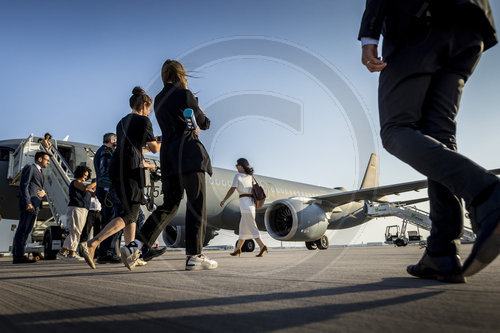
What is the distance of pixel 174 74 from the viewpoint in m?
2.55

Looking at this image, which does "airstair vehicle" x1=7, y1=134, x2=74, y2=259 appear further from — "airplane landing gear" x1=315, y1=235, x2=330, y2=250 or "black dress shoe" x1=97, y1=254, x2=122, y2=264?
"airplane landing gear" x1=315, y1=235, x2=330, y2=250

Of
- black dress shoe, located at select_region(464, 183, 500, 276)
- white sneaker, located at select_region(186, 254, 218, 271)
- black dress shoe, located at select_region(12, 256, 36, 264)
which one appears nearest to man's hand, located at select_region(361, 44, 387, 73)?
black dress shoe, located at select_region(464, 183, 500, 276)

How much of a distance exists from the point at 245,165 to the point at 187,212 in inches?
97.4

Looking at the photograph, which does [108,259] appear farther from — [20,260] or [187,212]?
[187,212]

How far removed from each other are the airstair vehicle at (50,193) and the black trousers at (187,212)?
349 centimetres

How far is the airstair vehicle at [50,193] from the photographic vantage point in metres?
5.13

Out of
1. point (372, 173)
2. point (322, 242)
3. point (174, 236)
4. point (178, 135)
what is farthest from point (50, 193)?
point (372, 173)

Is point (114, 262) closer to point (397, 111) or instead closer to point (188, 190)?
point (188, 190)

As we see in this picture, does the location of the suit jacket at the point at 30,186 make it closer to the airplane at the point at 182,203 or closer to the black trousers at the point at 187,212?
the airplane at the point at 182,203

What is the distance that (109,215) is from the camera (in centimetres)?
386

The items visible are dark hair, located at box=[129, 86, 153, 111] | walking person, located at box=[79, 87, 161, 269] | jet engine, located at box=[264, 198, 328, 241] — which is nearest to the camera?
walking person, located at box=[79, 87, 161, 269]

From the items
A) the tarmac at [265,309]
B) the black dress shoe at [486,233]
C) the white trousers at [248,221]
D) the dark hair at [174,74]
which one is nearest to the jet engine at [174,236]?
the white trousers at [248,221]

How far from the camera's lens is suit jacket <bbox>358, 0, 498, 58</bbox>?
140 cm

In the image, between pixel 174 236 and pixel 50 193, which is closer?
pixel 50 193
